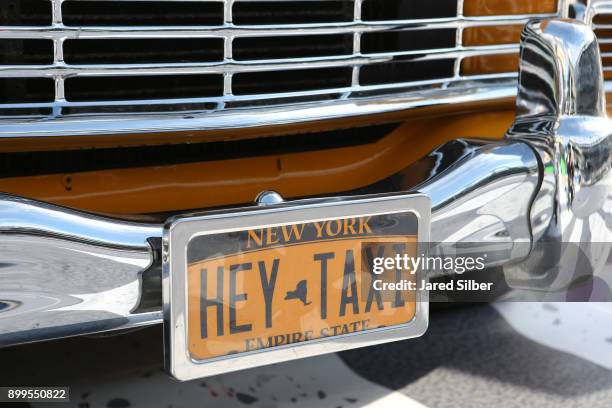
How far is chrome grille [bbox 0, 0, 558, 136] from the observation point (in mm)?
1450

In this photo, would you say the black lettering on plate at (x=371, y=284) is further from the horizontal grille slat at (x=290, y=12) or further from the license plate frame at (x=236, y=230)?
the horizontal grille slat at (x=290, y=12)

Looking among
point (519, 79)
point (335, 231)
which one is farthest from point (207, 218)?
point (519, 79)

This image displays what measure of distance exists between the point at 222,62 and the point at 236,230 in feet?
1.23

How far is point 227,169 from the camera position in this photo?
5.90 ft

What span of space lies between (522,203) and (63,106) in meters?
0.90

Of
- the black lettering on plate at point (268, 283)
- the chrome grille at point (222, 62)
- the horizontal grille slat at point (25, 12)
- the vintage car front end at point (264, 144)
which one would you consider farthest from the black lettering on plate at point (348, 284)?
the horizontal grille slat at point (25, 12)

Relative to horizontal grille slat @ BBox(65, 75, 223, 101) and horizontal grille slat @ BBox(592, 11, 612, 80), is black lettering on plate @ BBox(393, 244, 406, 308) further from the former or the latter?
horizontal grille slat @ BBox(592, 11, 612, 80)

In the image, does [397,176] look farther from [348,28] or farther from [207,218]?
[207,218]

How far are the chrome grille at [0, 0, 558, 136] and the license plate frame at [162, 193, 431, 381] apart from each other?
0.28m

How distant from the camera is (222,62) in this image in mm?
1568

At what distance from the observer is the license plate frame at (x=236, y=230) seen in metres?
1.33

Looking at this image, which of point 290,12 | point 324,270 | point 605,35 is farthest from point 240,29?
point 605,35

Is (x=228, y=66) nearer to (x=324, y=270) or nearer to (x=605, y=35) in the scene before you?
(x=324, y=270)

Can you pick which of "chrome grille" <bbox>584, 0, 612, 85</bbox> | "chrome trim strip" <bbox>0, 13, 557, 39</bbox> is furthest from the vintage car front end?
"chrome grille" <bbox>584, 0, 612, 85</bbox>
